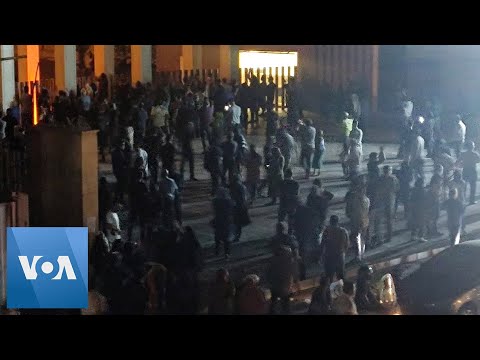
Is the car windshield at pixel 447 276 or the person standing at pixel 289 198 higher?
the person standing at pixel 289 198

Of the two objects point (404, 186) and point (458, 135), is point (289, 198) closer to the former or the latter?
point (404, 186)

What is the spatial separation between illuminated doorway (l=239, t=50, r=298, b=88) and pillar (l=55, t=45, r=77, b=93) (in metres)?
1.83

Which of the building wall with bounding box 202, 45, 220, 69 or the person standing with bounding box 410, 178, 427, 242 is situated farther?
the person standing with bounding box 410, 178, 427, 242

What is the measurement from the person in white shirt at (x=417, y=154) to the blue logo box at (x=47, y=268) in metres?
3.56

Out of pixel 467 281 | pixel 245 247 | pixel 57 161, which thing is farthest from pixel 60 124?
pixel 467 281

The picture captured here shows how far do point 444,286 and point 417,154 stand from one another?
56.7 inches

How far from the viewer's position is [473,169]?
18.0 m

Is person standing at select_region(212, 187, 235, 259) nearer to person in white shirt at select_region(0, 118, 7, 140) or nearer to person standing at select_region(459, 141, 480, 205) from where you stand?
person in white shirt at select_region(0, 118, 7, 140)

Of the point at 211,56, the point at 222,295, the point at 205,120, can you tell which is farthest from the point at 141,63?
the point at 222,295

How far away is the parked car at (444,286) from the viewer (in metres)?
18.0

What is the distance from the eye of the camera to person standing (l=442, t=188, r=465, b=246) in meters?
18.0

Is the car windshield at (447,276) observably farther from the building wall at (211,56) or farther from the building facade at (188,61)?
the building wall at (211,56)

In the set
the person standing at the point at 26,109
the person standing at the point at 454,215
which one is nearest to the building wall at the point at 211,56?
the person standing at the point at 26,109

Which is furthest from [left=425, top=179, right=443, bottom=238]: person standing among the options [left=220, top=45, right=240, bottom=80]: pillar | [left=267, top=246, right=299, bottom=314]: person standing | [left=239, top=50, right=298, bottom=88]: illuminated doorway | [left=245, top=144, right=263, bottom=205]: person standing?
[left=220, top=45, right=240, bottom=80]: pillar
